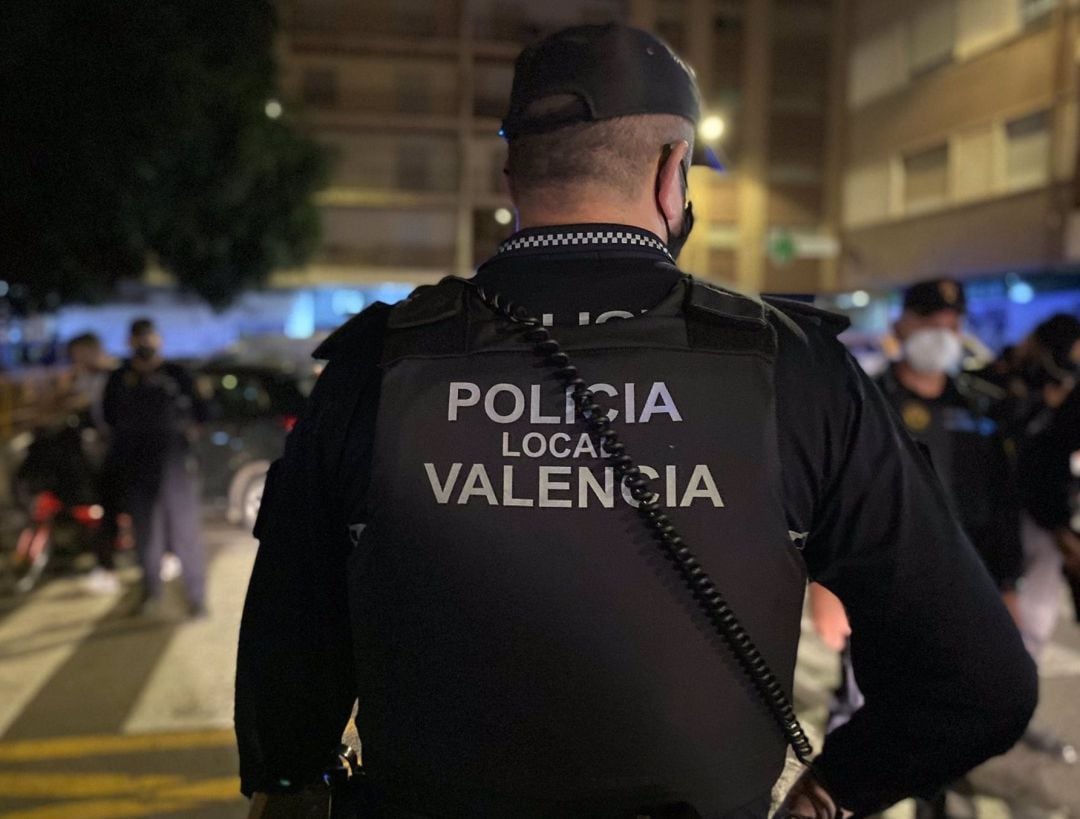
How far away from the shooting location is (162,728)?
4293mm

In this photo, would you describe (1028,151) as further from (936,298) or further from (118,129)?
(936,298)

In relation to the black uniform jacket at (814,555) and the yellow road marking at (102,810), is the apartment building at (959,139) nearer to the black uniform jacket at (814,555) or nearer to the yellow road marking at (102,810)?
the yellow road marking at (102,810)

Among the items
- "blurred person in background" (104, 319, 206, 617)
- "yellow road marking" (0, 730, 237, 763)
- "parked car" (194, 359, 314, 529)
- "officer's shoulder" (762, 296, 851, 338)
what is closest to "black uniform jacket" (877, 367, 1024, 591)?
"officer's shoulder" (762, 296, 851, 338)

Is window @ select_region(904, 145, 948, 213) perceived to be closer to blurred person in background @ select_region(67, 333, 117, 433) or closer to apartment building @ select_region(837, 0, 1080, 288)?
apartment building @ select_region(837, 0, 1080, 288)

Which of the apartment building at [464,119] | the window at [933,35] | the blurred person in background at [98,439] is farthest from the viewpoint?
the apartment building at [464,119]

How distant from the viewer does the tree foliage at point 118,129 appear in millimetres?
9438

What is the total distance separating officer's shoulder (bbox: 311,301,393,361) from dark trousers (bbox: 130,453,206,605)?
5.15 metres

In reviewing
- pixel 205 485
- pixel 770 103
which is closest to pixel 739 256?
pixel 770 103

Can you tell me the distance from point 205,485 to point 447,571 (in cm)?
792

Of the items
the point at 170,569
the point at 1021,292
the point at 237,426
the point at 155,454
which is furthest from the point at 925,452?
the point at 1021,292

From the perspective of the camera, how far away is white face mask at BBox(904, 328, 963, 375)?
11.2 feet

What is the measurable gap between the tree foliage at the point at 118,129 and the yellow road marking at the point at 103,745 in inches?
298

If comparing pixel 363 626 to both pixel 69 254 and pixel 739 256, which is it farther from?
pixel 739 256

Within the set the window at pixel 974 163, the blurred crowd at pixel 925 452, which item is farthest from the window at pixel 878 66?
the blurred crowd at pixel 925 452
